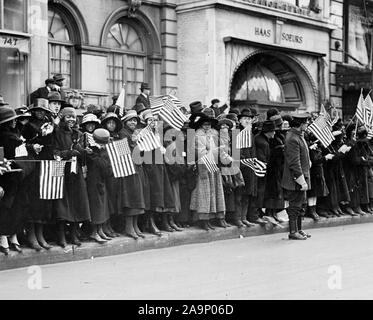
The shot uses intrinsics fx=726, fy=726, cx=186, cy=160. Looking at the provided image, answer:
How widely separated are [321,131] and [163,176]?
3.92 metres

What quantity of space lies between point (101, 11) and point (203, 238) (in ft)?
30.5

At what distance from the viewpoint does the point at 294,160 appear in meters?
12.6

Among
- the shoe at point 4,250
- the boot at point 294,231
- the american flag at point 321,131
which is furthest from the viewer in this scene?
the american flag at point 321,131

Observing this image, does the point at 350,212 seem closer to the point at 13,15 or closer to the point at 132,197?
the point at 132,197

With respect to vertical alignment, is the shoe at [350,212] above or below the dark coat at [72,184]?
below

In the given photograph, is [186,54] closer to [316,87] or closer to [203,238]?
[316,87]

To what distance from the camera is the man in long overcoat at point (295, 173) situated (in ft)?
41.4

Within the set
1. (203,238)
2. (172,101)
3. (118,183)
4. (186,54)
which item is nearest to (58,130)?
(118,183)

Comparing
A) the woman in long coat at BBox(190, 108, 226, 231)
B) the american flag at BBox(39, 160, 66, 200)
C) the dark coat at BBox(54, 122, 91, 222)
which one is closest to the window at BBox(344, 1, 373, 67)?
the woman in long coat at BBox(190, 108, 226, 231)

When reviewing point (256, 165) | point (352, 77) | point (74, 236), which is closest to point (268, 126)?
point (256, 165)

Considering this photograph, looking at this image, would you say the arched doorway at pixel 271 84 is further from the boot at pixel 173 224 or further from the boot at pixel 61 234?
the boot at pixel 61 234

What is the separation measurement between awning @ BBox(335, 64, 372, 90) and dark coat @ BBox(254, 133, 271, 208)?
12.8 meters

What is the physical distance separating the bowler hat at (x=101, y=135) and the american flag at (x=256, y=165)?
3.38 m

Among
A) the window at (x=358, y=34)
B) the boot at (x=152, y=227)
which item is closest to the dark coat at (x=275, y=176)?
Answer: the boot at (x=152, y=227)
